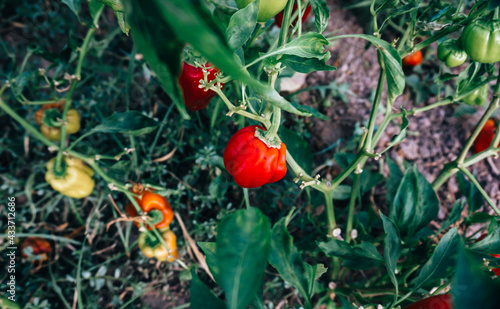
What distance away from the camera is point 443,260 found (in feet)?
1.93

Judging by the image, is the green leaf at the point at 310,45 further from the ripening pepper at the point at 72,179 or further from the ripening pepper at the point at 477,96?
the ripening pepper at the point at 72,179

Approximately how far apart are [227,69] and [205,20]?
48mm

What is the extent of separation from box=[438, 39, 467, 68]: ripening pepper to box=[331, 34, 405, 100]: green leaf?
0.48ft

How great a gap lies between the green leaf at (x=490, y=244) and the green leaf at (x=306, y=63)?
420mm

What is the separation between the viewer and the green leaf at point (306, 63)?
1.53 feet

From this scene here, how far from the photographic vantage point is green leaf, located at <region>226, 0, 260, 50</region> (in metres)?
0.41

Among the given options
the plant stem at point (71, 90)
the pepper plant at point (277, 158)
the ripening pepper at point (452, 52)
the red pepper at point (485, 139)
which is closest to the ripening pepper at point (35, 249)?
the pepper plant at point (277, 158)

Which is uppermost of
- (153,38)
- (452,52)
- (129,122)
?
(153,38)

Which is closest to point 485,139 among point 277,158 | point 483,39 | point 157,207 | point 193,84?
point 483,39


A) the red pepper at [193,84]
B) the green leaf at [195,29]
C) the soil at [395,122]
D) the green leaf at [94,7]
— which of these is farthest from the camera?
the soil at [395,122]

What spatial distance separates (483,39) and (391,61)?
5.9 inches

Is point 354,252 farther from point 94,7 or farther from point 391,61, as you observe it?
point 94,7

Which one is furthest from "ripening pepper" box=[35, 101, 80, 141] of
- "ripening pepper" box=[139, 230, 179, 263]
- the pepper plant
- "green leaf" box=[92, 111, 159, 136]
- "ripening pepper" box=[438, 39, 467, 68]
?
"ripening pepper" box=[438, 39, 467, 68]

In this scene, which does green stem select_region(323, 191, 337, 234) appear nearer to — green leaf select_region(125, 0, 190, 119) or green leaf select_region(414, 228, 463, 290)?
green leaf select_region(414, 228, 463, 290)
